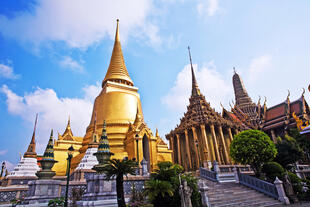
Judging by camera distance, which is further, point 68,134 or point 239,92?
point 239,92

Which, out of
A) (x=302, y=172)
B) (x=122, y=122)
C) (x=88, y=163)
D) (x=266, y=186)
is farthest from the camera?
(x=122, y=122)

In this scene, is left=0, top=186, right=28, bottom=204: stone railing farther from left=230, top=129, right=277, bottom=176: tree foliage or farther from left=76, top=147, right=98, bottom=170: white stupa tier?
left=230, top=129, right=277, bottom=176: tree foliage

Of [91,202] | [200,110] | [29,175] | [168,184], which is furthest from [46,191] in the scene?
[200,110]

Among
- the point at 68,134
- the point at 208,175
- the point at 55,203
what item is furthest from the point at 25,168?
the point at 208,175

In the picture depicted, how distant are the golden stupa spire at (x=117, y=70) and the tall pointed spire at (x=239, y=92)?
24856mm

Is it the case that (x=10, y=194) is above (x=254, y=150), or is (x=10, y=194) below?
below

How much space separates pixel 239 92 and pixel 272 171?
103 feet

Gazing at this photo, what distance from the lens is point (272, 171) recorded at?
14.7 meters

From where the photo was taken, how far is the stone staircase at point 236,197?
10535mm

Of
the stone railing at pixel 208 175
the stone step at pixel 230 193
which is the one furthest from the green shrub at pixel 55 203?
the stone railing at pixel 208 175

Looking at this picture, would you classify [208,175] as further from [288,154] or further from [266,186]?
[288,154]

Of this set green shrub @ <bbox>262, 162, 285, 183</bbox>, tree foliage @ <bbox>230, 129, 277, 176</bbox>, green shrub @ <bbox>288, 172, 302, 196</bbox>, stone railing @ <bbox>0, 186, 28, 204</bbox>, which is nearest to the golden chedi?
tree foliage @ <bbox>230, 129, 277, 176</bbox>

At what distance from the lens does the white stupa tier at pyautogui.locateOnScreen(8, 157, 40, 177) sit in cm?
Result: 1528

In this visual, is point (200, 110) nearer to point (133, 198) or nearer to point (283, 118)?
point (283, 118)
